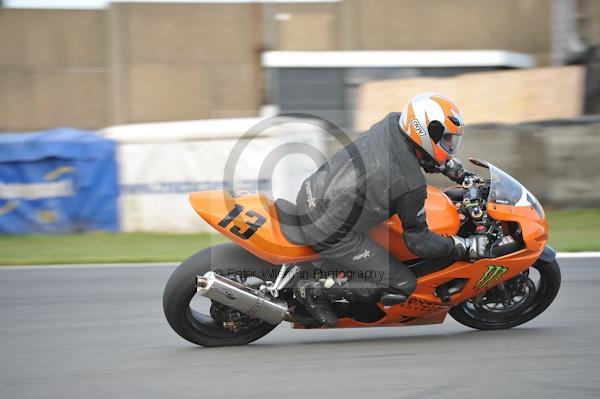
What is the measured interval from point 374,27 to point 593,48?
7.07 meters

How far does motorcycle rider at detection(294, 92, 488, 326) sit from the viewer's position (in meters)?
4.69

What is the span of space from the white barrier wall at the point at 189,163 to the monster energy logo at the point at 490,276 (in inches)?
215

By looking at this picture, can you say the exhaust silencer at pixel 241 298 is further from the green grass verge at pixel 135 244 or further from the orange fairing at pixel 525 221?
the green grass verge at pixel 135 244

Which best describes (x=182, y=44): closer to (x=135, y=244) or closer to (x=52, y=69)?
(x=52, y=69)

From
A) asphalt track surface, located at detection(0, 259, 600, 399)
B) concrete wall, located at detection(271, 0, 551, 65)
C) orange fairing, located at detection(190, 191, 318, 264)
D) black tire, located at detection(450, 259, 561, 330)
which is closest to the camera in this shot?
asphalt track surface, located at detection(0, 259, 600, 399)

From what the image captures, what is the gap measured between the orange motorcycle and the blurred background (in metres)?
4.90

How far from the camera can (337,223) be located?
4.81m

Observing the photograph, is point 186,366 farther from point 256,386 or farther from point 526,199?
point 526,199

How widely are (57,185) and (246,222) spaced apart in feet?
21.3

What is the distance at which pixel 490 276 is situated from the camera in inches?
196

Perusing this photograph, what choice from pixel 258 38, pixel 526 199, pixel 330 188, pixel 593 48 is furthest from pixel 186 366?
pixel 258 38

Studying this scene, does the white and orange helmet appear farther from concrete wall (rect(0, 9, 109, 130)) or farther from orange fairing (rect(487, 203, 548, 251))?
concrete wall (rect(0, 9, 109, 130))

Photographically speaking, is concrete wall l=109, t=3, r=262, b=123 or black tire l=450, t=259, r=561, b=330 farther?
concrete wall l=109, t=3, r=262, b=123

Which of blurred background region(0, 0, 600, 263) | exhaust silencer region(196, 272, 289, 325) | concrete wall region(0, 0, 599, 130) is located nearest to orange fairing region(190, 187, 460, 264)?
exhaust silencer region(196, 272, 289, 325)
